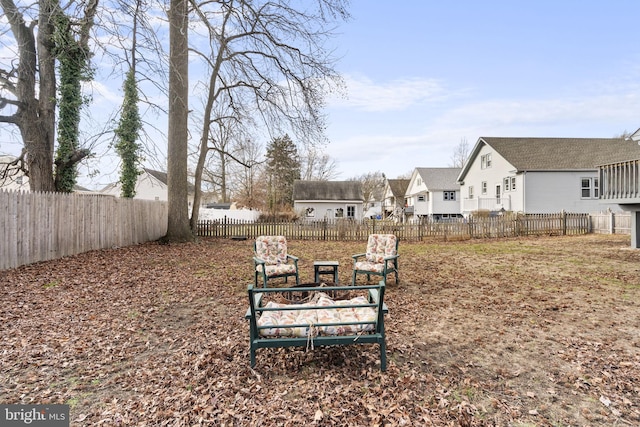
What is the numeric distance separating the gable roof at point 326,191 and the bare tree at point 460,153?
2558 cm

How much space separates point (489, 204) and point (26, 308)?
28838mm

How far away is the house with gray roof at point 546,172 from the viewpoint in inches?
906

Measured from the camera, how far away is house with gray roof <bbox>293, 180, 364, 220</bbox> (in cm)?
3666

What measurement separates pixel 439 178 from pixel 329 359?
35019 mm

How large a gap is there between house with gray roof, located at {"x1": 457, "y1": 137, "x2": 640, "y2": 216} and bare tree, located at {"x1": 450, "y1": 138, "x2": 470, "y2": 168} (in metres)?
29.0

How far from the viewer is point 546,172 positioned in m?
23.0

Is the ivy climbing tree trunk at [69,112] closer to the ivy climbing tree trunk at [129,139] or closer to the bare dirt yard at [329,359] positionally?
the ivy climbing tree trunk at [129,139]

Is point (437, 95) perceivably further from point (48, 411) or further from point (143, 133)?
point (48, 411)

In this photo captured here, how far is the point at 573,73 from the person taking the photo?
1388 centimetres

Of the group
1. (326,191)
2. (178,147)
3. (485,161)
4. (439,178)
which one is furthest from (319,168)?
(178,147)

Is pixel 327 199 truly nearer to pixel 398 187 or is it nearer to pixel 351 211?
pixel 351 211

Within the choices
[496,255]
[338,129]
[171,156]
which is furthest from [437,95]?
[171,156]

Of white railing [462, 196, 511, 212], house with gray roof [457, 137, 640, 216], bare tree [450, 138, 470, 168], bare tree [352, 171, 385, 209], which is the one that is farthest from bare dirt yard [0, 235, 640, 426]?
bare tree [352, 171, 385, 209]

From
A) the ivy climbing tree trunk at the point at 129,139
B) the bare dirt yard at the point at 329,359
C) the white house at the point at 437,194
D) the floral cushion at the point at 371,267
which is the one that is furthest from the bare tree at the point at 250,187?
the floral cushion at the point at 371,267
